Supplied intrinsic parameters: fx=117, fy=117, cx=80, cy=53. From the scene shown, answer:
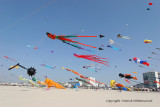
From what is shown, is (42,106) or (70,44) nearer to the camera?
(70,44)

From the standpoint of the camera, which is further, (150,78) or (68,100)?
(150,78)

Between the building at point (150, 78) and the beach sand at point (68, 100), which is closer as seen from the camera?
the beach sand at point (68, 100)

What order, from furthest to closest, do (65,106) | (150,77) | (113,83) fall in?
1. (150,77)
2. (113,83)
3. (65,106)

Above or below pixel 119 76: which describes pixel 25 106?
below

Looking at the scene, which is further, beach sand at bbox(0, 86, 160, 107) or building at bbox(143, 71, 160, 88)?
building at bbox(143, 71, 160, 88)

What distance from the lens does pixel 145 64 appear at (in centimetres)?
1816

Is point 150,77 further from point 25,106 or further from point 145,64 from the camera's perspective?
point 25,106

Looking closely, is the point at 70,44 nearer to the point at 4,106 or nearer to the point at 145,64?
the point at 4,106

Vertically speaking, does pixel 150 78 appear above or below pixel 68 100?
above

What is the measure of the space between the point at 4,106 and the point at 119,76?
18.3 m

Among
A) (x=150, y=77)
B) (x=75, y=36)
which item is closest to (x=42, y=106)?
(x=75, y=36)

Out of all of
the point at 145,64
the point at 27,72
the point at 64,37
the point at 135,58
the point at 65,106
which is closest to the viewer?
the point at 64,37

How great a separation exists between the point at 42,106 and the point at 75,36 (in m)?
5.93

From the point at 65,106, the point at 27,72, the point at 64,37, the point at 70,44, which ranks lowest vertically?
the point at 65,106
